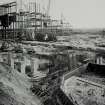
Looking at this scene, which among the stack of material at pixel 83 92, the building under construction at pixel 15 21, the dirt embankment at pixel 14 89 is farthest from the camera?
the building under construction at pixel 15 21

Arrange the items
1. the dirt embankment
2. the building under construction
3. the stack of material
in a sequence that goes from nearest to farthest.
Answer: the dirt embankment → the stack of material → the building under construction

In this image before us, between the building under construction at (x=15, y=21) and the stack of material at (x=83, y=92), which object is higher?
the building under construction at (x=15, y=21)

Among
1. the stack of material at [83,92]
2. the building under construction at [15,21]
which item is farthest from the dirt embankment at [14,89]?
the building under construction at [15,21]

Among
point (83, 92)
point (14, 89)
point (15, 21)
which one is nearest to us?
point (14, 89)

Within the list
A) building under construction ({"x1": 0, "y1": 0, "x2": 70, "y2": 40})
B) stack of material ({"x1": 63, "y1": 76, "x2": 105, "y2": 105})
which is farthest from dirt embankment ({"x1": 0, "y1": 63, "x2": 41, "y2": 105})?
building under construction ({"x1": 0, "y1": 0, "x2": 70, "y2": 40})

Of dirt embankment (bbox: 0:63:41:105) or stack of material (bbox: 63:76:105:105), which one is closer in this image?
dirt embankment (bbox: 0:63:41:105)

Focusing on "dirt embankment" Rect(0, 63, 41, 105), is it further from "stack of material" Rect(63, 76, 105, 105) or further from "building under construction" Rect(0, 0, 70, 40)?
"building under construction" Rect(0, 0, 70, 40)

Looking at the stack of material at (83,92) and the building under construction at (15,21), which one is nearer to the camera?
the stack of material at (83,92)

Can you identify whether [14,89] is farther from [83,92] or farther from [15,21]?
[15,21]

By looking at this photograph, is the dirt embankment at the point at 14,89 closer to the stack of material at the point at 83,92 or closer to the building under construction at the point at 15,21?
the stack of material at the point at 83,92

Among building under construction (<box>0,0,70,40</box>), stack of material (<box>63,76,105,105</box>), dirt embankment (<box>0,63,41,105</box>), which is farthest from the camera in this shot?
building under construction (<box>0,0,70,40</box>)

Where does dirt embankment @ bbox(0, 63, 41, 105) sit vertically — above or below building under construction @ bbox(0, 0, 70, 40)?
below

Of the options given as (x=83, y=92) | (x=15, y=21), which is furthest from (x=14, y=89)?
(x=15, y=21)

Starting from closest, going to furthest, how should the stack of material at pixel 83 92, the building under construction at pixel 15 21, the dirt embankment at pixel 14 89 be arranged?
the dirt embankment at pixel 14 89
the stack of material at pixel 83 92
the building under construction at pixel 15 21
